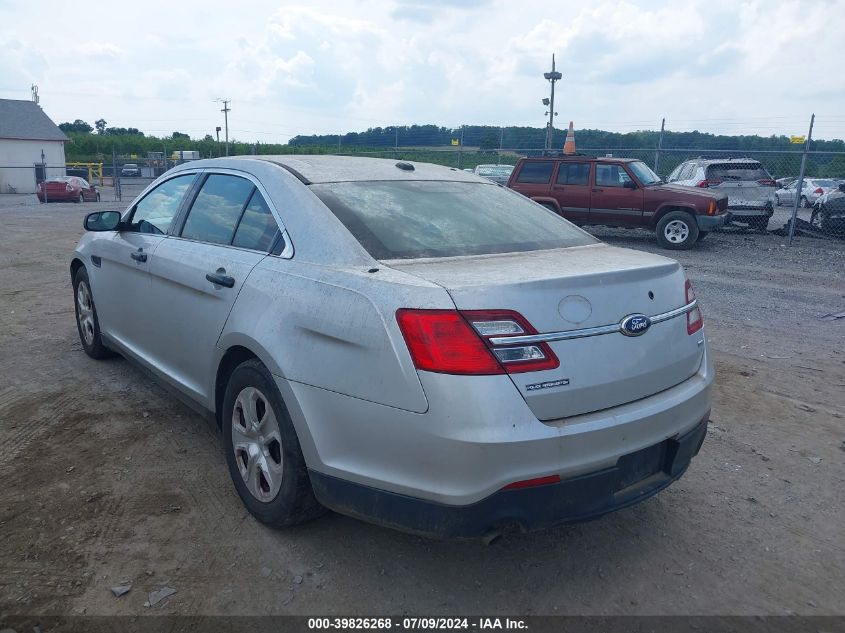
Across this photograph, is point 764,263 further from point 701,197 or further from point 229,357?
point 229,357

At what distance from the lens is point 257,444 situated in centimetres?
312

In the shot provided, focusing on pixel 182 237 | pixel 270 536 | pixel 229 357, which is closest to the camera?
pixel 270 536

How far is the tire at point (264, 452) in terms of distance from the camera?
2.86m

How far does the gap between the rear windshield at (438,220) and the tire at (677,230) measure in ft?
34.8

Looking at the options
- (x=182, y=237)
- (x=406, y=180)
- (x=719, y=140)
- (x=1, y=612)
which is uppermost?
(x=719, y=140)

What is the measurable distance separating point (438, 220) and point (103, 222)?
258cm

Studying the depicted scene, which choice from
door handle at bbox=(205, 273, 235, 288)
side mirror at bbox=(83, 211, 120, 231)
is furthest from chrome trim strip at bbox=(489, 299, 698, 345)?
side mirror at bbox=(83, 211, 120, 231)

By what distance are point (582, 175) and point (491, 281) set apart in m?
12.5

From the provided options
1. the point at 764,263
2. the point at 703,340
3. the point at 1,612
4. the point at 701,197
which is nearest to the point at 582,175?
the point at 701,197

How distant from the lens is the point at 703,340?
3098 millimetres

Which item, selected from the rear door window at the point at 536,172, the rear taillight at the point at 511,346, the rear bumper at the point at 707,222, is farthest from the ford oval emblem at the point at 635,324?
the rear door window at the point at 536,172

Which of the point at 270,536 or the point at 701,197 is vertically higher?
the point at 701,197

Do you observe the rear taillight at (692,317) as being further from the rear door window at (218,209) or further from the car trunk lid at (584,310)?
the rear door window at (218,209)

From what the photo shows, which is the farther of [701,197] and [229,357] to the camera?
[701,197]
